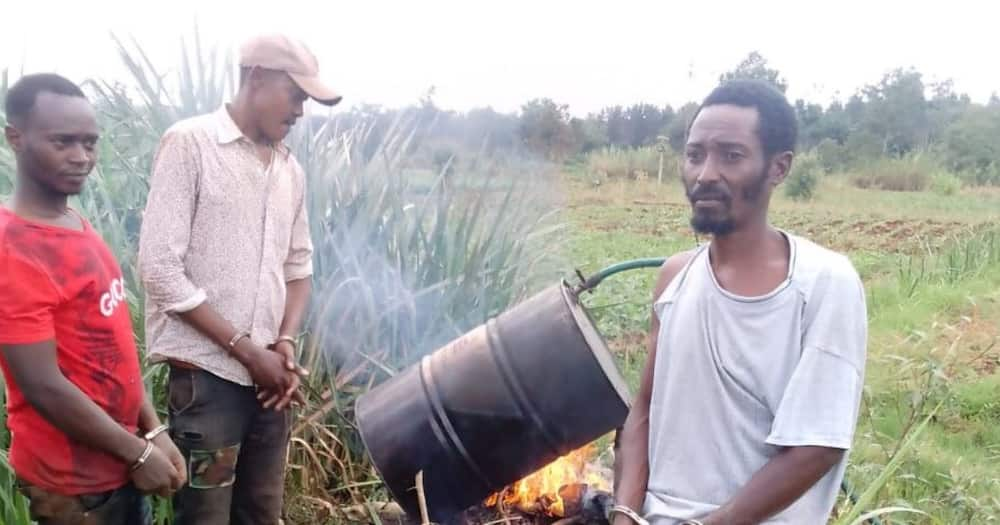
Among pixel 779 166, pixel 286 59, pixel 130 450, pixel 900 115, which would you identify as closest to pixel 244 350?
pixel 130 450

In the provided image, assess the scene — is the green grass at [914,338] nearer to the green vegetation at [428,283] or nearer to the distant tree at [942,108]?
the green vegetation at [428,283]

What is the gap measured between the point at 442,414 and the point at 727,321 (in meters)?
1.21

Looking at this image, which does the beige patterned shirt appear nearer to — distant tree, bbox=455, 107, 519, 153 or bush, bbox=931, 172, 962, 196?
distant tree, bbox=455, 107, 519, 153

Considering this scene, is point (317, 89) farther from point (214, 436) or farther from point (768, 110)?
point (768, 110)

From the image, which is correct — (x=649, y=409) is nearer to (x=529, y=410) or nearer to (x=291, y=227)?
(x=529, y=410)

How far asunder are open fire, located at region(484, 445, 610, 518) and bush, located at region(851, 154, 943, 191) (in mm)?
20268

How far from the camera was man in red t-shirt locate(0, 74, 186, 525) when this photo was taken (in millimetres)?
1585

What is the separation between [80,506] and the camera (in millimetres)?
1748

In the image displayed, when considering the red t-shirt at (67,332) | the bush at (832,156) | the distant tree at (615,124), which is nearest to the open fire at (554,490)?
the red t-shirt at (67,332)

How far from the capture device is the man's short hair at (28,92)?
1663mm

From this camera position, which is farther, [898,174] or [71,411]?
[898,174]

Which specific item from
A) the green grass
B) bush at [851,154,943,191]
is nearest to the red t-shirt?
the green grass

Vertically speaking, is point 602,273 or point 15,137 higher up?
point 15,137

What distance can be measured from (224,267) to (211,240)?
0.08 m
